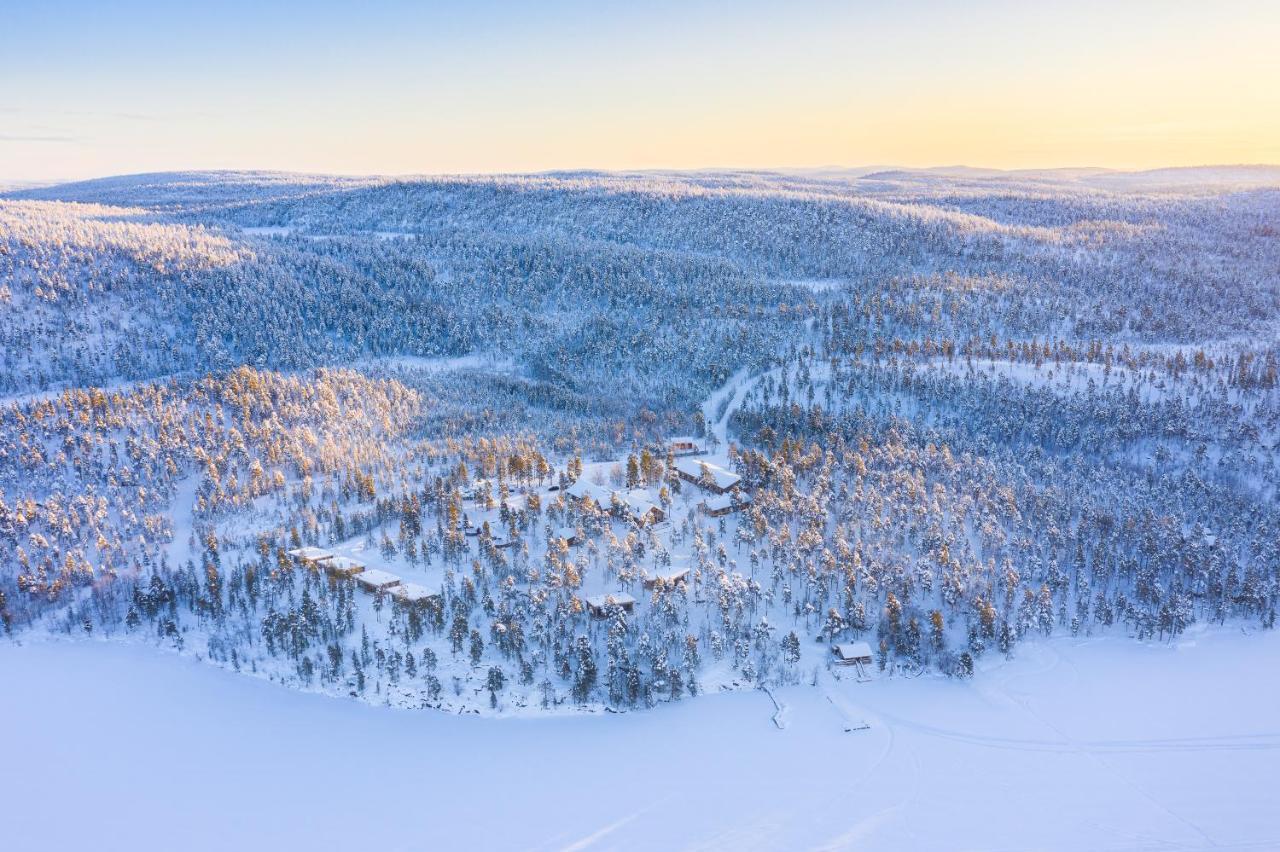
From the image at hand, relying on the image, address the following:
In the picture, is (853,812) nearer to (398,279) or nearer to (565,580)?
(565,580)

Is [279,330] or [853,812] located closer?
[853,812]

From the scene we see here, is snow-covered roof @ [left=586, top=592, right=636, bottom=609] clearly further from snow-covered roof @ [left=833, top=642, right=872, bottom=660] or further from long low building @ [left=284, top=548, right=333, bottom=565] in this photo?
long low building @ [left=284, top=548, right=333, bottom=565]

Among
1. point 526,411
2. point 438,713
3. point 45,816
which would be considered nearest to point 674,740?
point 438,713

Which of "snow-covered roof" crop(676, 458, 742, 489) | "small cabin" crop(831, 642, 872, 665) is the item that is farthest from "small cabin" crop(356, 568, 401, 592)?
"small cabin" crop(831, 642, 872, 665)

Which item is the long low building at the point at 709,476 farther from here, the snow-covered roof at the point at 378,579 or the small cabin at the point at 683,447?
the snow-covered roof at the point at 378,579

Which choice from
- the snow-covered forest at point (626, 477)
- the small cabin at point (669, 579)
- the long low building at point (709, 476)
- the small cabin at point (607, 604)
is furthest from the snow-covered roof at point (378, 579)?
the long low building at point (709, 476)

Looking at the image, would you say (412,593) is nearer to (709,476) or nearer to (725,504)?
(725,504)

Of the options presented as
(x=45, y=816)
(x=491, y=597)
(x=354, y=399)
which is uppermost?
(x=354, y=399)
